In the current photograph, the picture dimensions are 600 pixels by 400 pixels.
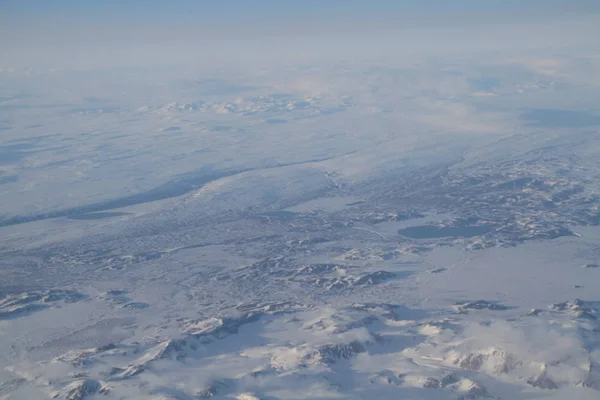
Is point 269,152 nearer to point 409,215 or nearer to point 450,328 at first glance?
point 409,215

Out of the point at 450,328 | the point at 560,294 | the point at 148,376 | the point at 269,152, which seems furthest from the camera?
the point at 269,152

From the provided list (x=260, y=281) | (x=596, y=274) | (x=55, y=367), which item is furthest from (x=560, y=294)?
(x=55, y=367)

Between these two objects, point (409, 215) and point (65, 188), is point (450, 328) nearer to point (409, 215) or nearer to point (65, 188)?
point (409, 215)

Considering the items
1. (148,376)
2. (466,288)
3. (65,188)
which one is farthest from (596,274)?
(65,188)

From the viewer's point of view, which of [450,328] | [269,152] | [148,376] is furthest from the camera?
[269,152]

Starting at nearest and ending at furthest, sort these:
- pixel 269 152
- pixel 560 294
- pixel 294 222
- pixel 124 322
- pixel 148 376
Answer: pixel 148 376
pixel 124 322
pixel 560 294
pixel 294 222
pixel 269 152

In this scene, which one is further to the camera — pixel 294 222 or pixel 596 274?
pixel 294 222
